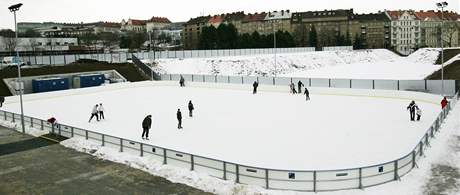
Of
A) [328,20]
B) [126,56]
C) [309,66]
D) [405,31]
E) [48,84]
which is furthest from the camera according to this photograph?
[328,20]

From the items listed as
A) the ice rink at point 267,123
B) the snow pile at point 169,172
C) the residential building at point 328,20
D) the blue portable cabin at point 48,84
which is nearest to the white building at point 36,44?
the blue portable cabin at point 48,84

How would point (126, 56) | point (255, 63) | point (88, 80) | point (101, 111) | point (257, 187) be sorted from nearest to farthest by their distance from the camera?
1. point (257, 187)
2. point (101, 111)
3. point (88, 80)
4. point (126, 56)
5. point (255, 63)

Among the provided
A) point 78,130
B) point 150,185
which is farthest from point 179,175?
point 78,130

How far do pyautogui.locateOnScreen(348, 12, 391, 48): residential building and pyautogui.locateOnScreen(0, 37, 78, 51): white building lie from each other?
87.1 metres

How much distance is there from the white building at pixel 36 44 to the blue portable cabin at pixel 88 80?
47985 millimetres

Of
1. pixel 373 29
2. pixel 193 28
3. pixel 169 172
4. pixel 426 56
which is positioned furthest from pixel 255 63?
pixel 193 28

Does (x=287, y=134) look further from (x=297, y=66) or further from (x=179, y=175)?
(x=297, y=66)

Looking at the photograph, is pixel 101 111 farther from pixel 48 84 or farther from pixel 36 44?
pixel 36 44

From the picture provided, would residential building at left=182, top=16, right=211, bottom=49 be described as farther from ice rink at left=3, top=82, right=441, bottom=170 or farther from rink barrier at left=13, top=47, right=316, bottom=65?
ice rink at left=3, top=82, right=441, bottom=170

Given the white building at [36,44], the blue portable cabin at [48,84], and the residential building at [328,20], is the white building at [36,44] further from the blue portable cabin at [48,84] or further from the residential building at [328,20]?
the residential building at [328,20]

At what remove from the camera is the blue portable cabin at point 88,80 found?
4759 cm

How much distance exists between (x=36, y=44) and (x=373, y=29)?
3957 inches

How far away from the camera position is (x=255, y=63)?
72812 mm

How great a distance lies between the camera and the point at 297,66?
7662 centimetres
